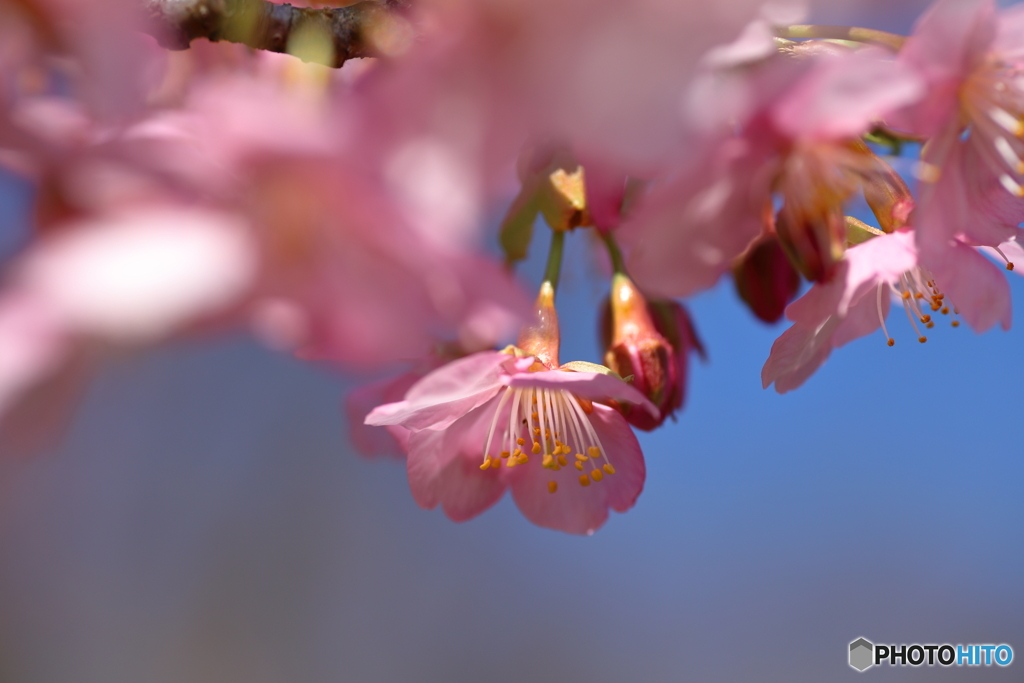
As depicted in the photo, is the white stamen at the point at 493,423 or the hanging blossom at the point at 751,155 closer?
the hanging blossom at the point at 751,155

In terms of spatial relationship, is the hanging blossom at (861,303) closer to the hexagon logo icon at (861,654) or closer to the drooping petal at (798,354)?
the drooping petal at (798,354)

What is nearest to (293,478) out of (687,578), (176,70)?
(687,578)

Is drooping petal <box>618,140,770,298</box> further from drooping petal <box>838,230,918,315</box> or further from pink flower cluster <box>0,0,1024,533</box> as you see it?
drooping petal <box>838,230,918,315</box>

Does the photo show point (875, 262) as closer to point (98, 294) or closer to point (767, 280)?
point (767, 280)

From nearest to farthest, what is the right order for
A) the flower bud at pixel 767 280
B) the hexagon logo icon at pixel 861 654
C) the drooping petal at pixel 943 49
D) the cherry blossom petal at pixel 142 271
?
the cherry blossom petal at pixel 142 271, the drooping petal at pixel 943 49, the flower bud at pixel 767 280, the hexagon logo icon at pixel 861 654

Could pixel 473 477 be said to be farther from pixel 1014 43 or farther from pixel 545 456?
pixel 1014 43

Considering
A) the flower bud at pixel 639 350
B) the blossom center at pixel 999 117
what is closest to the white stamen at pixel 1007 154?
the blossom center at pixel 999 117
